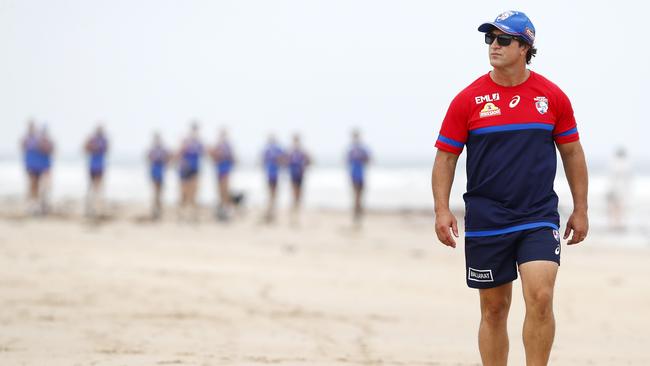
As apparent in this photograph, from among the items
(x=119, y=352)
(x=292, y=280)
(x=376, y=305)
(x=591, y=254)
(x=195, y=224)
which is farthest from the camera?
(x=195, y=224)

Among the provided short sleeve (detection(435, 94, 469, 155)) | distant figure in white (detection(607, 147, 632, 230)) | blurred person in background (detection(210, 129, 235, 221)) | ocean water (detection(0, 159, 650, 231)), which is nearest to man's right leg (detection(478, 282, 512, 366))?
short sleeve (detection(435, 94, 469, 155))

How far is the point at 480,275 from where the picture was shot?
16.1 feet

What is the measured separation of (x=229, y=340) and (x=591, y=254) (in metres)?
10.9

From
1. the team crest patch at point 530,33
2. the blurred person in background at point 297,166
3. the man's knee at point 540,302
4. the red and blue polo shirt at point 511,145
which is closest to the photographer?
the man's knee at point 540,302

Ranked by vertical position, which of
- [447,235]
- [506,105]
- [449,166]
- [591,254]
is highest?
[506,105]

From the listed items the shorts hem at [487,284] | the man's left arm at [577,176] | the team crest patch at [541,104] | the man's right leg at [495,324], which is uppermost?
the team crest patch at [541,104]

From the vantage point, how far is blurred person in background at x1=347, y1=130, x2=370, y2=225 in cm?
2062

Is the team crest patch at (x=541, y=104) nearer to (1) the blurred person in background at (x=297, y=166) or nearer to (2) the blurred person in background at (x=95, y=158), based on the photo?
(1) the blurred person in background at (x=297, y=166)

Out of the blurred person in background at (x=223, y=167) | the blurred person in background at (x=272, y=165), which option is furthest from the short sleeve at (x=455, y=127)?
the blurred person in background at (x=272, y=165)

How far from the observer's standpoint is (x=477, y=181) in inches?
196

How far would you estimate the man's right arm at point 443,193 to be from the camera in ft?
16.3

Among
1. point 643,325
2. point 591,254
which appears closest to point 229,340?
point 643,325

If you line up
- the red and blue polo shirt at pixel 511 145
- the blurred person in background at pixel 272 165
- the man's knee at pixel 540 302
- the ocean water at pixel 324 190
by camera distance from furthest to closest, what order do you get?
the ocean water at pixel 324 190, the blurred person in background at pixel 272 165, the red and blue polo shirt at pixel 511 145, the man's knee at pixel 540 302

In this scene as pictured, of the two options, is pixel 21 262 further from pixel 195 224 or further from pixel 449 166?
pixel 195 224
